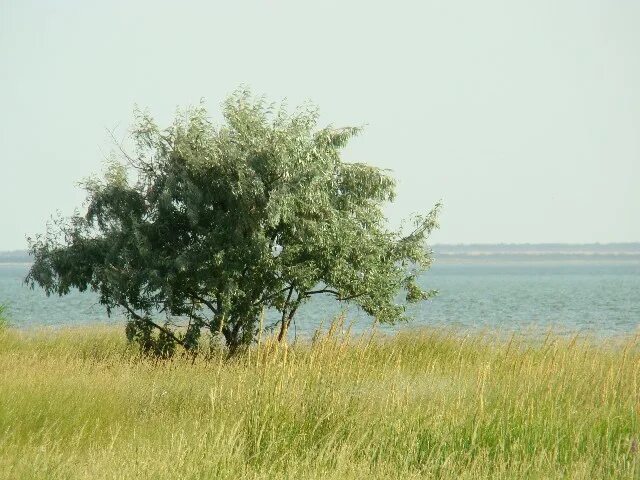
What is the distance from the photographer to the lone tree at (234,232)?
19.4m

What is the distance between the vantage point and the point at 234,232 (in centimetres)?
1948

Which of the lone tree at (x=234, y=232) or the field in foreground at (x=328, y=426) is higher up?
the lone tree at (x=234, y=232)

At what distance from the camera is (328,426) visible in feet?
36.4

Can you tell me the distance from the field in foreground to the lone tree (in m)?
5.75

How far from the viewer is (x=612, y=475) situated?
396 inches

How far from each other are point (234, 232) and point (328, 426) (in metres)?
8.85

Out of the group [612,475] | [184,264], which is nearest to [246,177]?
[184,264]

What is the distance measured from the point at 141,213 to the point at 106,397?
794cm

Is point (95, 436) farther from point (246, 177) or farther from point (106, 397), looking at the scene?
point (246, 177)

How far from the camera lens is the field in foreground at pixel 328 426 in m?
9.69

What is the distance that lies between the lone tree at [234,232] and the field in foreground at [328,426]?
575 cm

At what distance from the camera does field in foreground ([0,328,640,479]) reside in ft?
31.8

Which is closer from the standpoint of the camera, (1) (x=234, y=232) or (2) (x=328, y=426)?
(2) (x=328, y=426)

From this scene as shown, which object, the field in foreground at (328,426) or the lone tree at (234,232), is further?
the lone tree at (234,232)
